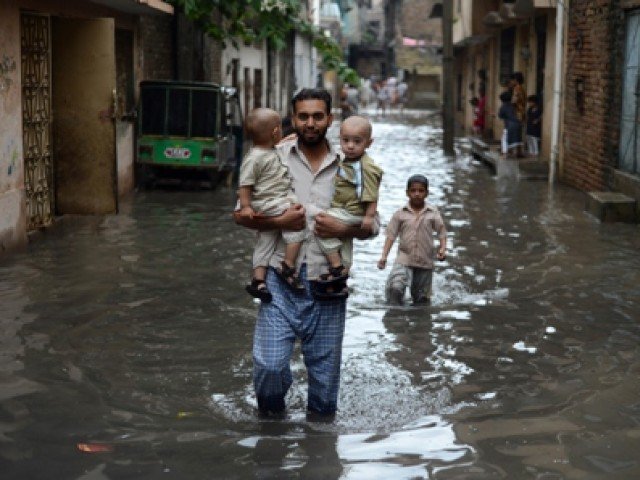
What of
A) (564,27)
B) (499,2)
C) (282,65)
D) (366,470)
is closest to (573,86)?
(564,27)

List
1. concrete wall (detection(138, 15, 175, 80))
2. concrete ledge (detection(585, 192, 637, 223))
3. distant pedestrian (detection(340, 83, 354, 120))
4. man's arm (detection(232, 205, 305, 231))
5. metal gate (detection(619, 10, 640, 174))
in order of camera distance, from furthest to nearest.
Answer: distant pedestrian (detection(340, 83, 354, 120)), concrete wall (detection(138, 15, 175, 80)), metal gate (detection(619, 10, 640, 174)), concrete ledge (detection(585, 192, 637, 223)), man's arm (detection(232, 205, 305, 231))

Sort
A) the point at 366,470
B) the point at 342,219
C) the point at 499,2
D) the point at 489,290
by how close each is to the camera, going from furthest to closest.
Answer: the point at 499,2 < the point at 489,290 < the point at 342,219 < the point at 366,470

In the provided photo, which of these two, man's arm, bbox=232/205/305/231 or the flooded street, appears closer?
the flooded street

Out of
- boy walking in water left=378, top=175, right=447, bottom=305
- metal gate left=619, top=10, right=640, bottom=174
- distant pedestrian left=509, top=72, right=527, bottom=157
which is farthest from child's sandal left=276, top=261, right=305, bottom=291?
distant pedestrian left=509, top=72, right=527, bottom=157

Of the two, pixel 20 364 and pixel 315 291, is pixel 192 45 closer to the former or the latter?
pixel 20 364

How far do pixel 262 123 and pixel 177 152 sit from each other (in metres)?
11.3

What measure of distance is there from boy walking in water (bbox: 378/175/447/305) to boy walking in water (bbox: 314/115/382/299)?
127 inches

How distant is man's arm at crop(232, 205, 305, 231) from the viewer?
5094 millimetres

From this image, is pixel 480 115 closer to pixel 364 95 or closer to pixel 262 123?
pixel 262 123

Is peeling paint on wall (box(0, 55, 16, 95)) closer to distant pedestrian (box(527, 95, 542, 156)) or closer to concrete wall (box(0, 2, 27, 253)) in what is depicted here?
concrete wall (box(0, 2, 27, 253))

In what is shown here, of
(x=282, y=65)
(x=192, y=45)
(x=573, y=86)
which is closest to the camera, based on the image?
(x=573, y=86)

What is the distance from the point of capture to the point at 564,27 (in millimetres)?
18016

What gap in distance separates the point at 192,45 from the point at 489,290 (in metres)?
12.2

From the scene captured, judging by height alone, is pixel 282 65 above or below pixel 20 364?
above
